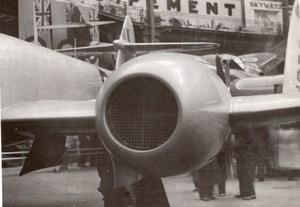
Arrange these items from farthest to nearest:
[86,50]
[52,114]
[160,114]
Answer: [86,50], [52,114], [160,114]

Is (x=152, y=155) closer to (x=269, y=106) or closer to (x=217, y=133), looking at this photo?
(x=217, y=133)

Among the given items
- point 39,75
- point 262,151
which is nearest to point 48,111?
point 39,75

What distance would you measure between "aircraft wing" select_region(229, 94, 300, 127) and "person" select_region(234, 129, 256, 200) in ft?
0.31

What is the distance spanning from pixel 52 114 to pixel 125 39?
0.95ft

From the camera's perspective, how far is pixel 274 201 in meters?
1.08

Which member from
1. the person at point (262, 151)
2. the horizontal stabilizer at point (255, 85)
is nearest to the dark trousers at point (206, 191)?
the person at point (262, 151)

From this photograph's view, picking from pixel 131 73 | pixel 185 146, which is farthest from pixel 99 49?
pixel 185 146

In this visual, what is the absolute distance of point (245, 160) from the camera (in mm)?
1068

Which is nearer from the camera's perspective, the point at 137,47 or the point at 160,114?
the point at 160,114

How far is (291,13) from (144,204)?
1.89 feet

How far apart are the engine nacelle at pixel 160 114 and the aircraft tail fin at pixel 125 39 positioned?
0.22 metres

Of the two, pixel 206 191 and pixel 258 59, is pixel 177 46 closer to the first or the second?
A: pixel 258 59

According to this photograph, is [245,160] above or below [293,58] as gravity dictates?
below

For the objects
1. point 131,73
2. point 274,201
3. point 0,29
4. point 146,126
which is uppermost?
Answer: point 0,29
